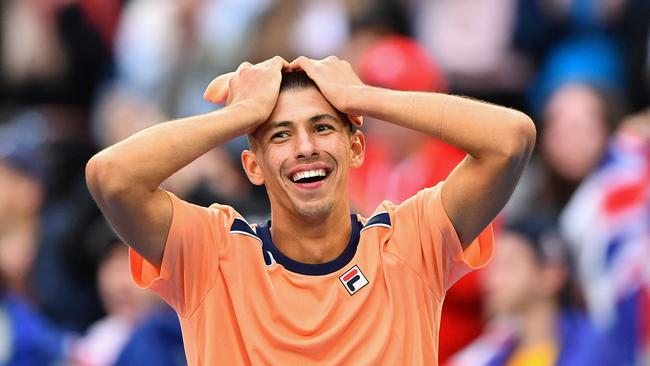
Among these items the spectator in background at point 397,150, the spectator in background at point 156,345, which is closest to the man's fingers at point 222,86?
the spectator in background at point 156,345

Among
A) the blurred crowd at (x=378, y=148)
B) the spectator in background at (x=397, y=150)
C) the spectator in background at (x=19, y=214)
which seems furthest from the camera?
the spectator in background at (x=19, y=214)

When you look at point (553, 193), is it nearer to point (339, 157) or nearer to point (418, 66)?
point (418, 66)

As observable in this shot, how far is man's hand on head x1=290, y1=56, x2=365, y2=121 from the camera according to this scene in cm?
418

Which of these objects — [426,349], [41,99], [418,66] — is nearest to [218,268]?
[426,349]

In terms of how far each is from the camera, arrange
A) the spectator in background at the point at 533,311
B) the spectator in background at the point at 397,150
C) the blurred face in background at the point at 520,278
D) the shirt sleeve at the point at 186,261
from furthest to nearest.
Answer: the spectator in background at the point at 397,150 → the blurred face in background at the point at 520,278 → the spectator in background at the point at 533,311 → the shirt sleeve at the point at 186,261

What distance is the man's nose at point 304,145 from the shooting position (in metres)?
4.16

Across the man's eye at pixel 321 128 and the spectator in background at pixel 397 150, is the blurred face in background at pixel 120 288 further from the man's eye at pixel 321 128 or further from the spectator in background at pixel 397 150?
the man's eye at pixel 321 128

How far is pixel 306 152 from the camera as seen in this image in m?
4.16

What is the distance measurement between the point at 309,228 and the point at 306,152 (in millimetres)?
265

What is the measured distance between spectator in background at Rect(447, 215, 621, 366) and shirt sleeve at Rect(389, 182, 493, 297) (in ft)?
7.55

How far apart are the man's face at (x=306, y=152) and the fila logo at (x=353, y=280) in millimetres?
180

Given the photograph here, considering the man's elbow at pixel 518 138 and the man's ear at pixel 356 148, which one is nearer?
the man's elbow at pixel 518 138

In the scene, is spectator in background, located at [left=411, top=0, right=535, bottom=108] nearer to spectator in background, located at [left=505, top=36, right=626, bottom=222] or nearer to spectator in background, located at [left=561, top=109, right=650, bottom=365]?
spectator in background, located at [left=505, top=36, right=626, bottom=222]

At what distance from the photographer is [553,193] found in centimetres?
775
